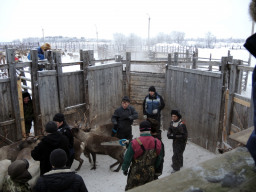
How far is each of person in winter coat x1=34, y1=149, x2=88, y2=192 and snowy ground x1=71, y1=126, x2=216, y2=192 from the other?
273 centimetres

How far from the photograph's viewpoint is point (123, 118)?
6480 millimetres

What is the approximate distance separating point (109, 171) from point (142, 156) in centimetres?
305

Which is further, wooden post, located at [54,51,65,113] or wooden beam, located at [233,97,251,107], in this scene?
wooden post, located at [54,51,65,113]

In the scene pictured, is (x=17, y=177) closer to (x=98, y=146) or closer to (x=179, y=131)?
(x=98, y=146)

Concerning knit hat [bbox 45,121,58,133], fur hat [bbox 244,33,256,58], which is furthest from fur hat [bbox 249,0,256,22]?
knit hat [bbox 45,121,58,133]

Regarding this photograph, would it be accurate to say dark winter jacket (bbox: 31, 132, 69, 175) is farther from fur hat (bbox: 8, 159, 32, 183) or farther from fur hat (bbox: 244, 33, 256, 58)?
fur hat (bbox: 244, 33, 256, 58)

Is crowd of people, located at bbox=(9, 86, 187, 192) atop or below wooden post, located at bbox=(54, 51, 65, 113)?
below

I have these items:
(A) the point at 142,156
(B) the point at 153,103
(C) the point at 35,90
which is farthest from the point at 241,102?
(C) the point at 35,90

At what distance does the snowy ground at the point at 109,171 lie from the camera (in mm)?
5570

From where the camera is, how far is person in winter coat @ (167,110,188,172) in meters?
5.61

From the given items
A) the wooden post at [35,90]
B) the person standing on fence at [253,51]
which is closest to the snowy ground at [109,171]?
the wooden post at [35,90]

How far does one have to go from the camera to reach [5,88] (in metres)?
6.16

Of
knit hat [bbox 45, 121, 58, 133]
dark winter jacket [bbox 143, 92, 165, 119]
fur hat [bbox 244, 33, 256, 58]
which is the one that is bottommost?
dark winter jacket [bbox 143, 92, 165, 119]

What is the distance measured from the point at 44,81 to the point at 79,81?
134 centimetres
